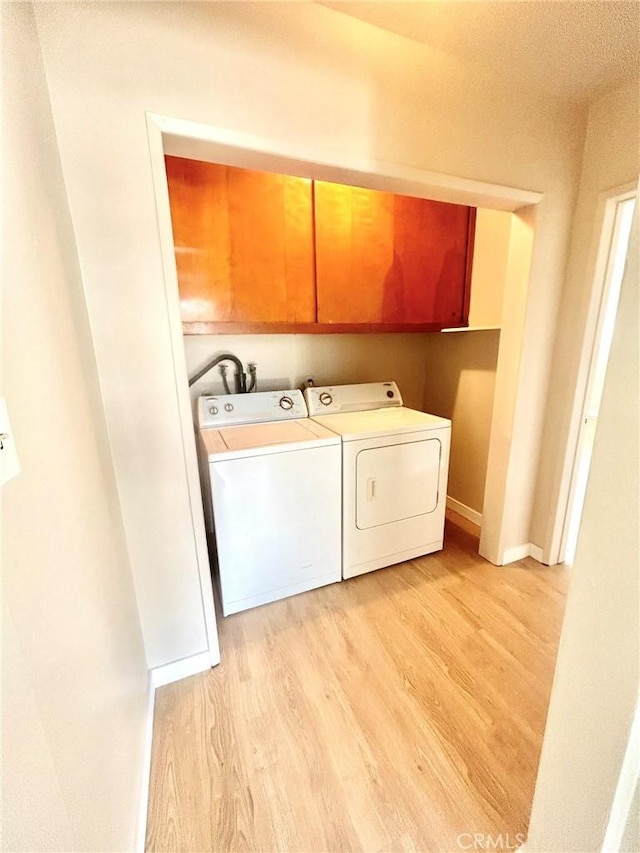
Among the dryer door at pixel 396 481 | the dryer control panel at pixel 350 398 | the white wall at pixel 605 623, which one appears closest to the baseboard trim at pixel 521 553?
the dryer door at pixel 396 481

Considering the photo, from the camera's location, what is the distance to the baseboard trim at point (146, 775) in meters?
1.00

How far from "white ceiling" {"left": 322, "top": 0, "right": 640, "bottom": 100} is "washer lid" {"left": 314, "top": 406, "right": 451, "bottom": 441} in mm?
1624

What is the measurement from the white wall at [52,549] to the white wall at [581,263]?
89.0 inches

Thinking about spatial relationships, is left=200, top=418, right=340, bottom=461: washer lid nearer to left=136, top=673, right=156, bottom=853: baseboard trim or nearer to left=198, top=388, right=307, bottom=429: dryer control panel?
left=198, top=388, right=307, bottom=429: dryer control panel

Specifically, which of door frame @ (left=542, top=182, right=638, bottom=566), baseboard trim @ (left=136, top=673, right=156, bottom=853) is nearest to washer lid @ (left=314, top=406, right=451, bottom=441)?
door frame @ (left=542, top=182, right=638, bottom=566)

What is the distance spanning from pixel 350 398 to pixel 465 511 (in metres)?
1.37

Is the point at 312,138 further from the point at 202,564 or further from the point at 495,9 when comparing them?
the point at 202,564

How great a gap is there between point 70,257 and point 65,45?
1.88 feet

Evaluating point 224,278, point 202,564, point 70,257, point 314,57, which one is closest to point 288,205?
point 224,278

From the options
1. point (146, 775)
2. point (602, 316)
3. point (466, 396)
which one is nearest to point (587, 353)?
point (602, 316)

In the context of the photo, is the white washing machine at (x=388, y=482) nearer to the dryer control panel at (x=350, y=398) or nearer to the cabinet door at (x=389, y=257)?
the dryer control panel at (x=350, y=398)

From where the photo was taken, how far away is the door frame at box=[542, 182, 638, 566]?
170 cm

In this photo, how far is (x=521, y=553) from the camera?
228 centimetres

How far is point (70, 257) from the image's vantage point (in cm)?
103
